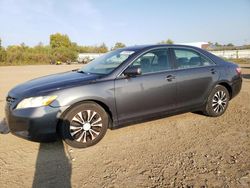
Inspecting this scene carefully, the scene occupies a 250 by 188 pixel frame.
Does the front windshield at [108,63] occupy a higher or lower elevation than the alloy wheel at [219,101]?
higher

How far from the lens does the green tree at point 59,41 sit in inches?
2921

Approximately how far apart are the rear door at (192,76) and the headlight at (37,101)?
236 cm

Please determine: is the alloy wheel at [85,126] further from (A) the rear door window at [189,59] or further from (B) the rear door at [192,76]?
(A) the rear door window at [189,59]

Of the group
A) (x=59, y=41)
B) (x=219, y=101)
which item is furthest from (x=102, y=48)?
(x=219, y=101)

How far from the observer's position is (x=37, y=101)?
134 inches

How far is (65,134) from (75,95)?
629mm

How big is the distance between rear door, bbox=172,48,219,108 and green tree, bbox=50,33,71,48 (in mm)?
73736

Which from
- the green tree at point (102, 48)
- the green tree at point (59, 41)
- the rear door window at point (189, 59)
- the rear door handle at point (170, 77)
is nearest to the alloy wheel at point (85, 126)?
the rear door handle at point (170, 77)

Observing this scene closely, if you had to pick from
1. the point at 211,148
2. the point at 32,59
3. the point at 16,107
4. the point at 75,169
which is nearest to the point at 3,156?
the point at 16,107

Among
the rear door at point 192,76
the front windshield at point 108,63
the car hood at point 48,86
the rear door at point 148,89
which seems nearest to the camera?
the car hood at point 48,86

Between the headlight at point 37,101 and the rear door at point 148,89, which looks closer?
the headlight at point 37,101

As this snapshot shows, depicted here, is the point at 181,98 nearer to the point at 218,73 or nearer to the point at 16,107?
the point at 218,73

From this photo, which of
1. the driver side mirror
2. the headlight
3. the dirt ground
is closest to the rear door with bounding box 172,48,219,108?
the dirt ground

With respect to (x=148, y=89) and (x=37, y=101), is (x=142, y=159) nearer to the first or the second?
(x=148, y=89)
